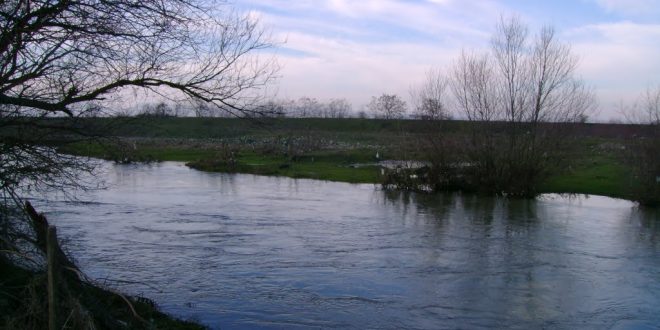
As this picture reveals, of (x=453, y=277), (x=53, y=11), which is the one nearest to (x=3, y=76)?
(x=53, y=11)

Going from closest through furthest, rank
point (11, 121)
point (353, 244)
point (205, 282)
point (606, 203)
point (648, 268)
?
point (11, 121) → point (205, 282) → point (648, 268) → point (353, 244) → point (606, 203)

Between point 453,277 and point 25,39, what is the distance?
8683 mm

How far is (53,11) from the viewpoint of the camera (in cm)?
779

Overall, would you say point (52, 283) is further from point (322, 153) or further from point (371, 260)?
point (322, 153)

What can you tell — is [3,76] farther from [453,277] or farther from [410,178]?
[410,178]

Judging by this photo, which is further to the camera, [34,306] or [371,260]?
[371,260]

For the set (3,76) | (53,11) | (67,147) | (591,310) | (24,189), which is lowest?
(591,310)

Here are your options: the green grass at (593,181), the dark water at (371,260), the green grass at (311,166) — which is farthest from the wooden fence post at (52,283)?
the green grass at (311,166)

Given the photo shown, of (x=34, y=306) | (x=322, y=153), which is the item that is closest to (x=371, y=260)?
(x=34, y=306)

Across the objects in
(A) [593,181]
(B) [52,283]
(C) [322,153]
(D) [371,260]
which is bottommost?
(D) [371,260]

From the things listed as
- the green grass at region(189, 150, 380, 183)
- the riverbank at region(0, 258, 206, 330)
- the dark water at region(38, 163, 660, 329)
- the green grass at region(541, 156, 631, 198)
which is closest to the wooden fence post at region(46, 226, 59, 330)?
the riverbank at region(0, 258, 206, 330)

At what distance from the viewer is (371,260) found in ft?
45.2

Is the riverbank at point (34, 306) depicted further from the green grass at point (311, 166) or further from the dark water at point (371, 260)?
the green grass at point (311, 166)

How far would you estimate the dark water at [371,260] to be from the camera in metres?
10.2
